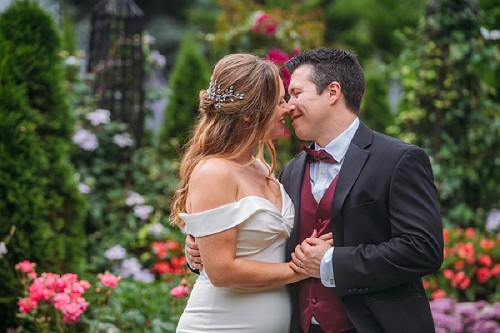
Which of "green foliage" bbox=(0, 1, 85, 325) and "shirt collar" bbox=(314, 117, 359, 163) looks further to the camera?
"green foliage" bbox=(0, 1, 85, 325)

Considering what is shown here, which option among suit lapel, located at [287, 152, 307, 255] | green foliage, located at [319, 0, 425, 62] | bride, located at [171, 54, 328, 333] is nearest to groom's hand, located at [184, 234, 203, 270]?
bride, located at [171, 54, 328, 333]

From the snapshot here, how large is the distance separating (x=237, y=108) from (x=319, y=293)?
2.33 ft

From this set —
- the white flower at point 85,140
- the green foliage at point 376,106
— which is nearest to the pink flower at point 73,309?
the white flower at point 85,140

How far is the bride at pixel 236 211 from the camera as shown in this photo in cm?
254

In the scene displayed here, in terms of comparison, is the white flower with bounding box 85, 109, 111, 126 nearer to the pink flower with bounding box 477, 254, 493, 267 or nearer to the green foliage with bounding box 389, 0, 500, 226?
the green foliage with bounding box 389, 0, 500, 226

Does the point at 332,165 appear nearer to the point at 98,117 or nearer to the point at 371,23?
the point at 98,117

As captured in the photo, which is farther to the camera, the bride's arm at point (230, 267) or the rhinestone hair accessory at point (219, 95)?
the rhinestone hair accessory at point (219, 95)

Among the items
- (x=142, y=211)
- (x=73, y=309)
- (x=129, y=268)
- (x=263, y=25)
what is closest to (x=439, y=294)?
(x=129, y=268)

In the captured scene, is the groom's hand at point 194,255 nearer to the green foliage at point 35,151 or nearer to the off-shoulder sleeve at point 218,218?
the off-shoulder sleeve at point 218,218

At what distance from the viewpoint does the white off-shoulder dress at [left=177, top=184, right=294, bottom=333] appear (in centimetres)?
259

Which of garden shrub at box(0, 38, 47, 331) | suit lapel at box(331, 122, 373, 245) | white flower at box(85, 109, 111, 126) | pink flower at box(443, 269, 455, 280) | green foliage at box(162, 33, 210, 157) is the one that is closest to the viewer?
suit lapel at box(331, 122, 373, 245)

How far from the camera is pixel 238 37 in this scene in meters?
8.17

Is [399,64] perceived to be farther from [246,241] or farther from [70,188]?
[246,241]

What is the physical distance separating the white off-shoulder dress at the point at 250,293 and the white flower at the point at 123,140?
3285 mm
